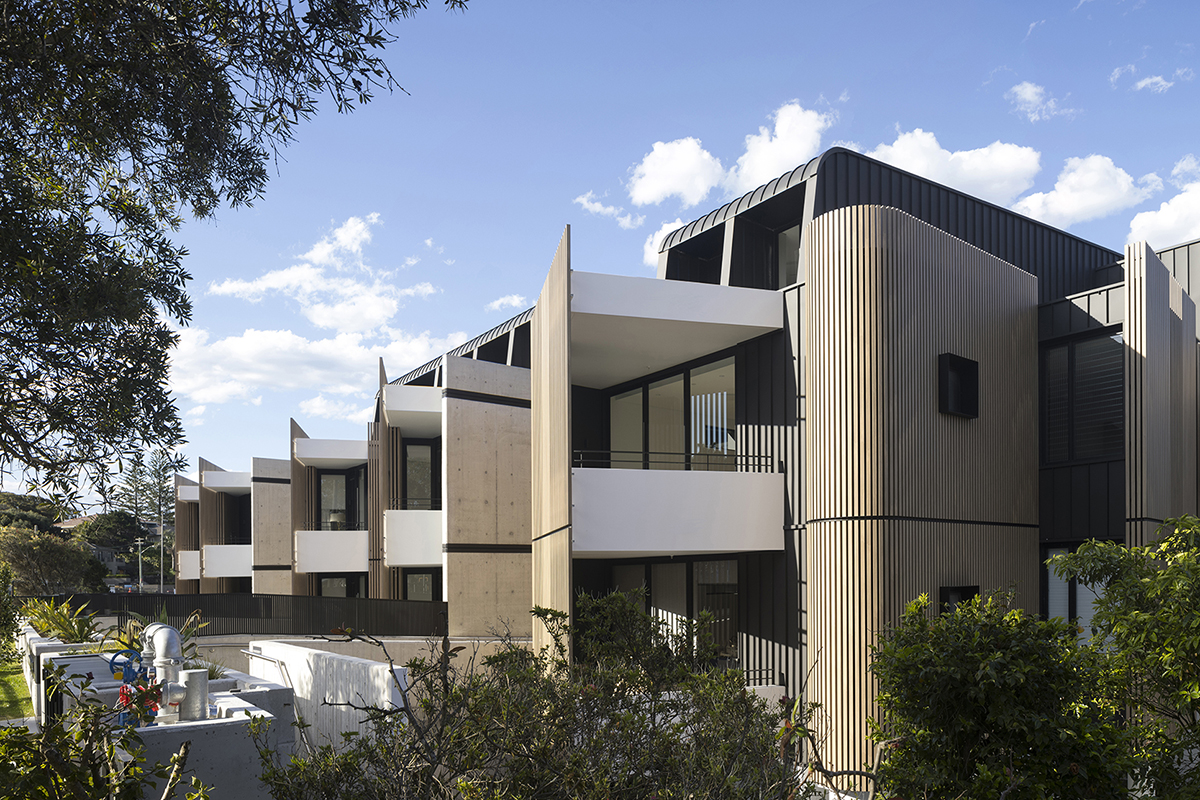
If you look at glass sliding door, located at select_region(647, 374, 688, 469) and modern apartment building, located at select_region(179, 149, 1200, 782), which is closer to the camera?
modern apartment building, located at select_region(179, 149, 1200, 782)

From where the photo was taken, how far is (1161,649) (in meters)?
7.25

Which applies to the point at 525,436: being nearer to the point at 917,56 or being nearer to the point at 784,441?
the point at 784,441

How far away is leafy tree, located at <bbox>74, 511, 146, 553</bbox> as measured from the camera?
6055 centimetres

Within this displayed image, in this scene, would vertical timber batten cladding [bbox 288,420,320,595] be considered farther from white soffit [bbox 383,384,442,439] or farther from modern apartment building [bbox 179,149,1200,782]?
modern apartment building [bbox 179,149,1200,782]

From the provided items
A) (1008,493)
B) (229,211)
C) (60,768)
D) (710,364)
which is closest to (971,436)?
(1008,493)

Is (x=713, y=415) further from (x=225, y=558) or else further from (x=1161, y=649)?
(x=225, y=558)

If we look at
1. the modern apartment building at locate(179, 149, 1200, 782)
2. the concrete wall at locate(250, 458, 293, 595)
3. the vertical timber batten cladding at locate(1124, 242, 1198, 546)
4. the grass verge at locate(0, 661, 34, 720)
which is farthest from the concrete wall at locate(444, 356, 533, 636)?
the concrete wall at locate(250, 458, 293, 595)

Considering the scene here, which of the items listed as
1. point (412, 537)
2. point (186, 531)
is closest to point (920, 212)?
point (412, 537)

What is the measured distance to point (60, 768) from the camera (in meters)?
3.57

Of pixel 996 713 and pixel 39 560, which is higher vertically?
pixel 996 713

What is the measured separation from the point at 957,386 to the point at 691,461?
5208 millimetres

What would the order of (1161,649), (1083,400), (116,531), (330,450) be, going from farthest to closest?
(116,531), (330,450), (1083,400), (1161,649)

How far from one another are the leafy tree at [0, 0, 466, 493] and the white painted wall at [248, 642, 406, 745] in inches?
135

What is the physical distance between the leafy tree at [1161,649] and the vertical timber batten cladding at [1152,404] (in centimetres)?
375
